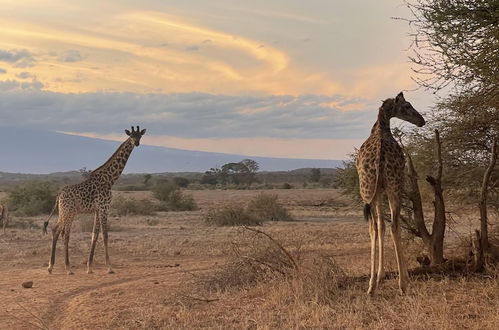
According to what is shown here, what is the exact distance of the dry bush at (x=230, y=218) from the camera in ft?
80.8

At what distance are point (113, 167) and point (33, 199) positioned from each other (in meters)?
19.4

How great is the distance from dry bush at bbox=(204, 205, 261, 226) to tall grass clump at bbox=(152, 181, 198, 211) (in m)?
10.9

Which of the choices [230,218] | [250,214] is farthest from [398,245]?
[250,214]

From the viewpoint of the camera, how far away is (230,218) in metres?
24.7

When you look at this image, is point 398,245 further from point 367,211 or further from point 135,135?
point 135,135

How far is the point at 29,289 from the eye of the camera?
10.9 m

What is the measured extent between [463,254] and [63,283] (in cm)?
736

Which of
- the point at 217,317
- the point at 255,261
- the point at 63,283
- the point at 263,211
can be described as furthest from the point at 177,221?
the point at 217,317

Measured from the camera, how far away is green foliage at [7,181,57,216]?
Result: 31.3m

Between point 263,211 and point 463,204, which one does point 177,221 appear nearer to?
point 263,211

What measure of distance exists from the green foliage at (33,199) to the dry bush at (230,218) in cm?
1117

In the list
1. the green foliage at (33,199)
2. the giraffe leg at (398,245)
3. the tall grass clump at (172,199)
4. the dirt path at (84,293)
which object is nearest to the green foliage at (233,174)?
the tall grass clump at (172,199)

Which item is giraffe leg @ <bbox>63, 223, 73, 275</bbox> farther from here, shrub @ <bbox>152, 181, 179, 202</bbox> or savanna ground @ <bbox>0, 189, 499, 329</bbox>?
shrub @ <bbox>152, 181, 179, 202</bbox>

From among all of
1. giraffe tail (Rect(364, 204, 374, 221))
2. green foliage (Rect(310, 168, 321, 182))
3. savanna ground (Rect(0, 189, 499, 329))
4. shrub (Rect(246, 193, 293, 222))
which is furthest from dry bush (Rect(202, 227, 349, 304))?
green foliage (Rect(310, 168, 321, 182))
